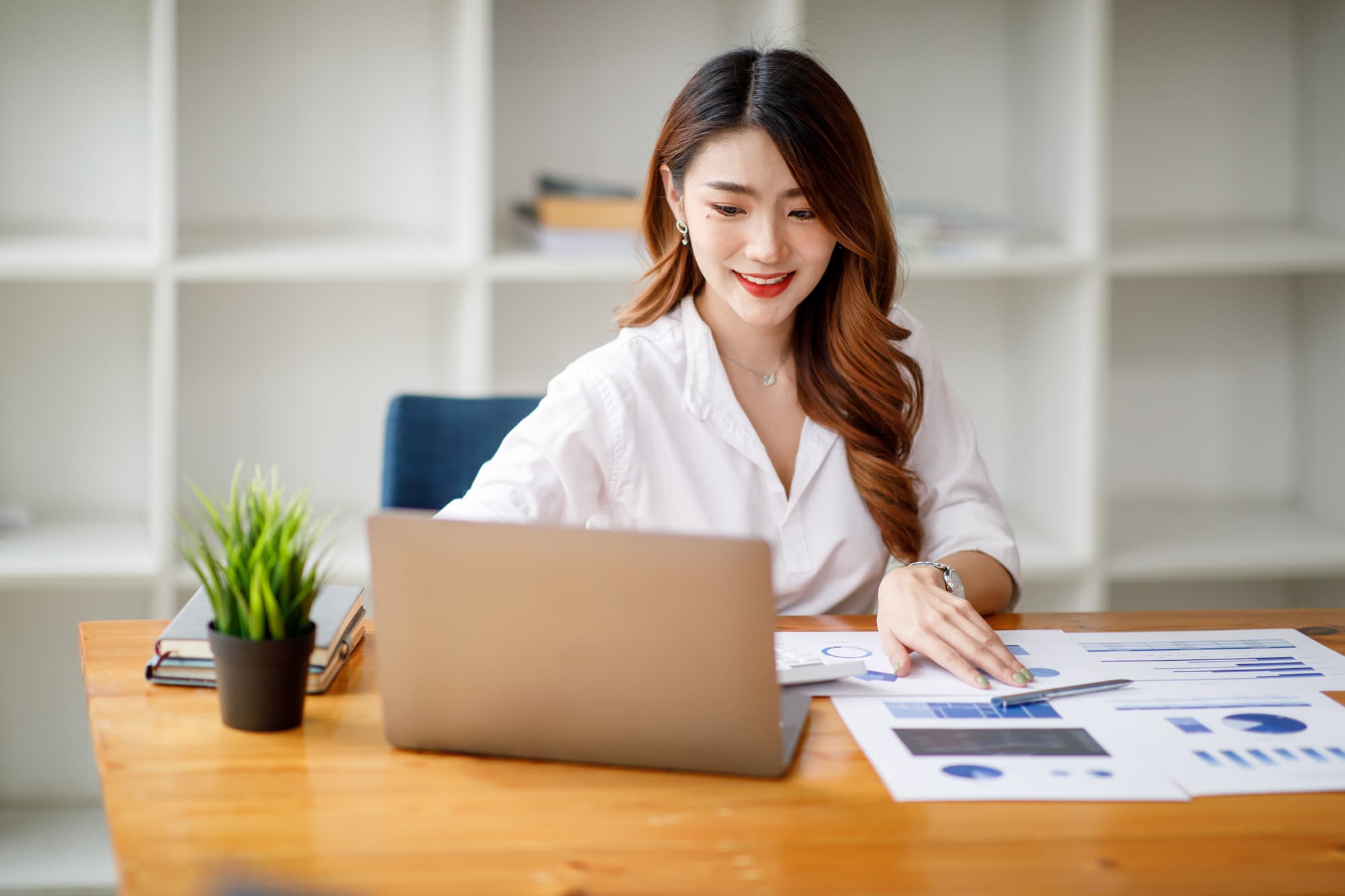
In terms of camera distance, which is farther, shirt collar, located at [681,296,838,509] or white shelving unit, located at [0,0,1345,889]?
white shelving unit, located at [0,0,1345,889]

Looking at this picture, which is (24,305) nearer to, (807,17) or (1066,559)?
(807,17)

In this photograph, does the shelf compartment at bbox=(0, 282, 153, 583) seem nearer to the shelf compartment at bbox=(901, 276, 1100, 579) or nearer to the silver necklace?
the silver necklace

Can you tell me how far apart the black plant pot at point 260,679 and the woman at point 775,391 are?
39 centimetres

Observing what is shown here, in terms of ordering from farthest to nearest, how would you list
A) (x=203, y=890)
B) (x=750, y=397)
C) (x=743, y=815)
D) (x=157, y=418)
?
(x=157, y=418)
(x=750, y=397)
(x=743, y=815)
(x=203, y=890)

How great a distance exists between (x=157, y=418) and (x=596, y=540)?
1.59 metres

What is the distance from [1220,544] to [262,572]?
6.91ft

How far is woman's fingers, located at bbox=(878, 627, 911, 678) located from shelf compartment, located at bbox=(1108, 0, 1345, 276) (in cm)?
171

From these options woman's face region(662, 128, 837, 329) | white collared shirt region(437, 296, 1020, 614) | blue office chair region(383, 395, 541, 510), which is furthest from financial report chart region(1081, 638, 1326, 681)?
blue office chair region(383, 395, 541, 510)

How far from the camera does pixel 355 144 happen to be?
2730 millimetres

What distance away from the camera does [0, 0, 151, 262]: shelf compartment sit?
2584 millimetres

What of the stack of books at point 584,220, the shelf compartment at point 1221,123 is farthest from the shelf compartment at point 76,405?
the shelf compartment at point 1221,123

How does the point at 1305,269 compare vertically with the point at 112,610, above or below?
above

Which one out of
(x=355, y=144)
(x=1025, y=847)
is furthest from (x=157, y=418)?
(x=1025, y=847)

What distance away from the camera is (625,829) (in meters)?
1.02
